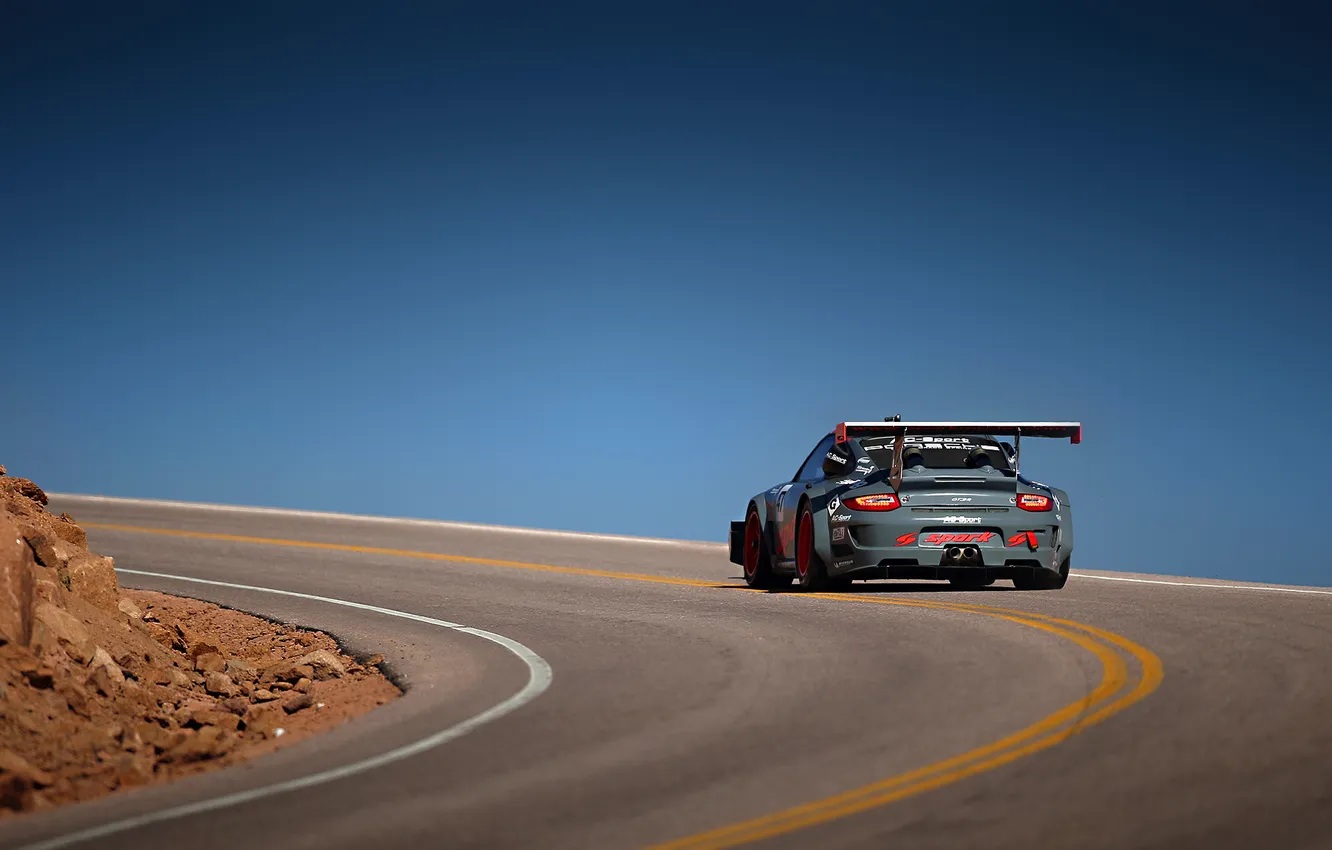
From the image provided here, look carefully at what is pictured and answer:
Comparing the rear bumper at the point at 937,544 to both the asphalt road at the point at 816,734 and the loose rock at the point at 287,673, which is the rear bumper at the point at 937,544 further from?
the loose rock at the point at 287,673

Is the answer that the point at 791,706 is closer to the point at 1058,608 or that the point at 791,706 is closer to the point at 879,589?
the point at 1058,608

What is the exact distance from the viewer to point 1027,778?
6.11 metres

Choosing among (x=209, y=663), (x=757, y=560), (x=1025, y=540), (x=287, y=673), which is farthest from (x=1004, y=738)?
(x=757, y=560)

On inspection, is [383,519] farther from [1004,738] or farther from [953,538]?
[1004,738]

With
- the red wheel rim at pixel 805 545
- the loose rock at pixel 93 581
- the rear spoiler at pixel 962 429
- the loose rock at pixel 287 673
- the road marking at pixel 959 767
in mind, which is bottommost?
the loose rock at pixel 287 673

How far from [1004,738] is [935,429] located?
6.99m

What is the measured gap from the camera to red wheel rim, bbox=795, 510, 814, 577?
46.3ft

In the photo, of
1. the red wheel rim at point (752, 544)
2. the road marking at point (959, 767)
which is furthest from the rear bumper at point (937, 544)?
the road marking at point (959, 767)

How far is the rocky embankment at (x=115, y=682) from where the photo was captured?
739 centimetres

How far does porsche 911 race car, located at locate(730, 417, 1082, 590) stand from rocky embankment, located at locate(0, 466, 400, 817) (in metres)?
4.57

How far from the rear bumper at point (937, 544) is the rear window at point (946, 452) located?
3.01ft

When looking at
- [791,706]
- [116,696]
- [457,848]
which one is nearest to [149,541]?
[116,696]

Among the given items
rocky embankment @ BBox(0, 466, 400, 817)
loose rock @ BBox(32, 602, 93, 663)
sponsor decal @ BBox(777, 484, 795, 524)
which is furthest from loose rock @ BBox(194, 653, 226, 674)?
sponsor decal @ BBox(777, 484, 795, 524)

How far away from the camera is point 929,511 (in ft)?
44.0
